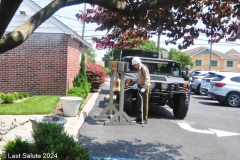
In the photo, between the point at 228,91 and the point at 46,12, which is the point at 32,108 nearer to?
the point at 46,12

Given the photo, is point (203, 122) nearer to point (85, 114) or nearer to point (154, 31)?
point (85, 114)

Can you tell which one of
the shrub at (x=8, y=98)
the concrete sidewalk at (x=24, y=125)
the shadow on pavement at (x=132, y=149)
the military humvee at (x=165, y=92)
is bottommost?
the shadow on pavement at (x=132, y=149)

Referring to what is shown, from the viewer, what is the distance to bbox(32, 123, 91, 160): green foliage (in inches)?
127

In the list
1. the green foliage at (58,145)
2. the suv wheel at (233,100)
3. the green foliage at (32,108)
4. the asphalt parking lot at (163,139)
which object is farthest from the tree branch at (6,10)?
the suv wheel at (233,100)

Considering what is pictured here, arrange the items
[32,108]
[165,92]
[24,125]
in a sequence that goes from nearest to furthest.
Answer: [24,125], [32,108], [165,92]

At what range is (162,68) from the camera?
10.0 meters

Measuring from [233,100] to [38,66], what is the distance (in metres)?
9.20

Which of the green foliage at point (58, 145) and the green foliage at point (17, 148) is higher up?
the green foliage at point (58, 145)

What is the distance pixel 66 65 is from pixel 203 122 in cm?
586

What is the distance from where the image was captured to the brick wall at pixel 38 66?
11164mm

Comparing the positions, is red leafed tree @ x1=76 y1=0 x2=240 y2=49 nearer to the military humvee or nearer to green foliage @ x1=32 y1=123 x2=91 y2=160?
green foliage @ x1=32 y1=123 x2=91 y2=160

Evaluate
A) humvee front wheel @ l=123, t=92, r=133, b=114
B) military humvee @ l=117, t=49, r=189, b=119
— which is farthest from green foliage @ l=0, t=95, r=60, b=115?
military humvee @ l=117, t=49, r=189, b=119

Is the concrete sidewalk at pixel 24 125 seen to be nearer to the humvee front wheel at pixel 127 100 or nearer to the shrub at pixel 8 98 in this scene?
the humvee front wheel at pixel 127 100

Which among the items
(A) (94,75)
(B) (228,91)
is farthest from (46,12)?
(B) (228,91)
